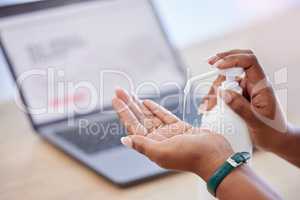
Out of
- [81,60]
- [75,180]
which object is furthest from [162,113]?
[81,60]

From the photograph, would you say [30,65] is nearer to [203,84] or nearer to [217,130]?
[203,84]

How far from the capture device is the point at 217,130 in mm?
706

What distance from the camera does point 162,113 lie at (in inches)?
31.3

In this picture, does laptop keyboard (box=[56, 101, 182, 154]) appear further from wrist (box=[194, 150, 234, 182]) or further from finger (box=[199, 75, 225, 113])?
wrist (box=[194, 150, 234, 182])

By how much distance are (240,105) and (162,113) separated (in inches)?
4.7

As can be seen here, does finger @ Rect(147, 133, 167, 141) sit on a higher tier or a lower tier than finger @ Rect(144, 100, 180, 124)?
higher

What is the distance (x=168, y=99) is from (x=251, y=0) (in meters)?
0.45

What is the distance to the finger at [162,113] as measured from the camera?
0.77 meters

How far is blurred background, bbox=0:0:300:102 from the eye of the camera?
1292 millimetres

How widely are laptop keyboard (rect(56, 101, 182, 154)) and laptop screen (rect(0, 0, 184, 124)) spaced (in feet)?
0.25

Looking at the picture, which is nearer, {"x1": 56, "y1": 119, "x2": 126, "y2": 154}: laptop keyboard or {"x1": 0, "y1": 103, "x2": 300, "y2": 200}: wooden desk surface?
{"x1": 0, "y1": 103, "x2": 300, "y2": 200}: wooden desk surface

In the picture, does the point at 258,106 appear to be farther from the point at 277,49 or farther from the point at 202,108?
the point at 277,49

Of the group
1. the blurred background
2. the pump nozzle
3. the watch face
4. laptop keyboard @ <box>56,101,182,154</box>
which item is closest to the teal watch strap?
the watch face

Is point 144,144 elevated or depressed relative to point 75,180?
elevated
